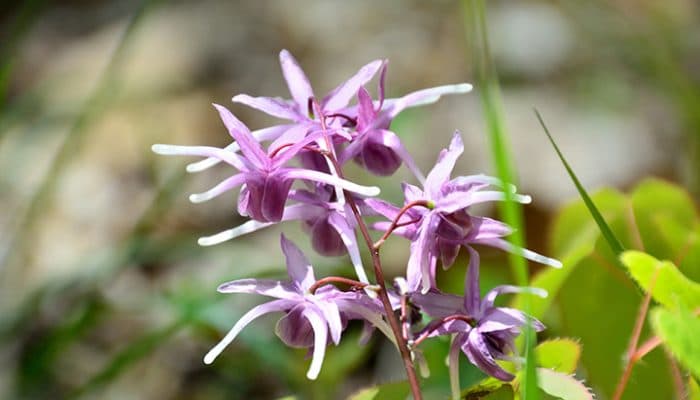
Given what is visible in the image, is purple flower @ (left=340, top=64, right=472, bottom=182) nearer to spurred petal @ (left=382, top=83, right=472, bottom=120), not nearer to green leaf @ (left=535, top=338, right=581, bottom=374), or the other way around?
spurred petal @ (left=382, top=83, right=472, bottom=120)

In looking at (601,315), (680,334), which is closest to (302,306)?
(680,334)

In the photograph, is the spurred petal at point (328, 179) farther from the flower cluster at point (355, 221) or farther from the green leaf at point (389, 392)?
the green leaf at point (389, 392)

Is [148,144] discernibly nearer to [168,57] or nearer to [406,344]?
[168,57]

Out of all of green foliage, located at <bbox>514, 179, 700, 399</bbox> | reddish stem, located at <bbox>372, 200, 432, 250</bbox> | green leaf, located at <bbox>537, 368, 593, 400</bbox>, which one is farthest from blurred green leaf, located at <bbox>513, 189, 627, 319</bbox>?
reddish stem, located at <bbox>372, 200, 432, 250</bbox>

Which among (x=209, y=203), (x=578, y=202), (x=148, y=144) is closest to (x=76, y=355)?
(x=209, y=203)

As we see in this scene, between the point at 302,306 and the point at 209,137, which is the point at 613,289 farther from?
the point at 209,137

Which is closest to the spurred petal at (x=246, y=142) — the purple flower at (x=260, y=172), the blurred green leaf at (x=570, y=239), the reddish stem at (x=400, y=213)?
the purple flower at (x=260, y=172)

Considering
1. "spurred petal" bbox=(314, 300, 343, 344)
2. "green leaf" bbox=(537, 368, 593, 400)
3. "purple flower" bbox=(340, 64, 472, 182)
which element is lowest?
"green leaf" bbox=(537, 368, 593, 400)
